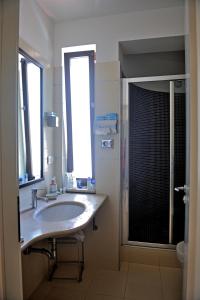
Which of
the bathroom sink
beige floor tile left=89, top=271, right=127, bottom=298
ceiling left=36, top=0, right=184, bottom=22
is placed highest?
ceiling left=36, top=0, right=184, bottom=22

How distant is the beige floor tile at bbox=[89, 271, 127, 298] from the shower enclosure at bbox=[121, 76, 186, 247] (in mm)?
356

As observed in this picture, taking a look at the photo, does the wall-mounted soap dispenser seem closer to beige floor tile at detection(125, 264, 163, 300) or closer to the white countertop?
the white countertop

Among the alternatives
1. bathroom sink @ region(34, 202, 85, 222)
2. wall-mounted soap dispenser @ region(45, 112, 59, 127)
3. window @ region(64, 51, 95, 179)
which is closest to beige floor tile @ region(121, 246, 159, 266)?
bathroom sink @ region(34, 202, 85, 222)

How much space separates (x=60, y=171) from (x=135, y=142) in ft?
2.90

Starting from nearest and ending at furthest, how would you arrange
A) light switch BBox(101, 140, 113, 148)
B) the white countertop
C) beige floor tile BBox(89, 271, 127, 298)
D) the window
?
the white countertop < beige floor tile BBox(89, 271, 127, 298) < light switch BBox(101, 140, 113, 148) < the window

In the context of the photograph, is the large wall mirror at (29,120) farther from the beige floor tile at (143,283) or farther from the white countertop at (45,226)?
the beige floor tile at (143,283)

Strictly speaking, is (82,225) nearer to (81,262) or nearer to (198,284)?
(198,284)

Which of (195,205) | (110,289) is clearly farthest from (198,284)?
(110,289)

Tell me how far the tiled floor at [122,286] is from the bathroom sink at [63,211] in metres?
0.62

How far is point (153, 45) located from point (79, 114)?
1080mm

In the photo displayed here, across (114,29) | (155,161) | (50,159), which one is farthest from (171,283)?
(114,29)

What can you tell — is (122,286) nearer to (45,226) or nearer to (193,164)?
(45,226)

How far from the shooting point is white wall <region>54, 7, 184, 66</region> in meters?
2.10

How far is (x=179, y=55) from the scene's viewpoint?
102 inches
